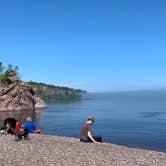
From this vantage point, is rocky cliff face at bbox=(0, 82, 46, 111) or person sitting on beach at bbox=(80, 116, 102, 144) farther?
rocky cliff face at bbox=(0, 82, 46, 111)

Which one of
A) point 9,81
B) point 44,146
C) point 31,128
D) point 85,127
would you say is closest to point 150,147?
point 31,128

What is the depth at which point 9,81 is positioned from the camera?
197 metres

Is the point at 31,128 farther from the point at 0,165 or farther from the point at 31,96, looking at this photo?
the point at 31,96

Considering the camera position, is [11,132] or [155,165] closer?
[155,165]

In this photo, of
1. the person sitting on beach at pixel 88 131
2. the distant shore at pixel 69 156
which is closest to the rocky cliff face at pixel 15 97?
the person sitting on beach at pixel 88 131

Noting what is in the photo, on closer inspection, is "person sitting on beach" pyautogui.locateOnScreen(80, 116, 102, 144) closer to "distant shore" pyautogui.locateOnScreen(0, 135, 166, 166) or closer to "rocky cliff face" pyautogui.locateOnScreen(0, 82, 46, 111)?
"distant shore" pyautogui.locateOnScreen(0, 135, 166, 166)

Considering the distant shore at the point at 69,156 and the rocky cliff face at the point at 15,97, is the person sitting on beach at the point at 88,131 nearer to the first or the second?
the distant shore at the point at 69,156

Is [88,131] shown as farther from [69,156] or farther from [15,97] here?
[15,97]

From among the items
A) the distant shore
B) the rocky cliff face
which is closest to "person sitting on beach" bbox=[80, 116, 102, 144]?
the distant shore

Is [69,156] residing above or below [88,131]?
below

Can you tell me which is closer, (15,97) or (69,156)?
(69,156)

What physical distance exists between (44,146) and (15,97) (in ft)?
536

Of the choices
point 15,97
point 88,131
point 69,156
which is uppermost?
point 15,97

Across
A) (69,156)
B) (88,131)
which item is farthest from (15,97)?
(69,156)
